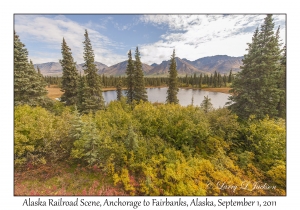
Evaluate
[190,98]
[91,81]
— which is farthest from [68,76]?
[190,98]

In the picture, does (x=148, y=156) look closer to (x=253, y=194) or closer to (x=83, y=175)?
(x=83, y=175)

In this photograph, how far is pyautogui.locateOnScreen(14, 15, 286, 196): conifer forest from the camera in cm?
704

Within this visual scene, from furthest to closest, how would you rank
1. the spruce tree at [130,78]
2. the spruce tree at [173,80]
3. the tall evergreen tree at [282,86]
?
1. the spruce tree at [173,80]
2. the spruce tree at [130,78]
3. the tall evergreen tree at [282,86]

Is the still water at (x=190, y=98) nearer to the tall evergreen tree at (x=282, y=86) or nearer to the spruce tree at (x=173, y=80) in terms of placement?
the spruce tree at (x=173, y=80)

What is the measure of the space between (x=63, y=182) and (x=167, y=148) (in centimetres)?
712

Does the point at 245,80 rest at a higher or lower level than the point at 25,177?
higher

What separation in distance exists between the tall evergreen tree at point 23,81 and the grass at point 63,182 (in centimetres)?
1120

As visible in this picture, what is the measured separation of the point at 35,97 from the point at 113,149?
49.7 feet

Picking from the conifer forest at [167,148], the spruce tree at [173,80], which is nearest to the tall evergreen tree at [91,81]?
the conifer forest at [167,148]

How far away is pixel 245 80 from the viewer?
12188 mm

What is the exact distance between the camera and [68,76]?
61.9 ft

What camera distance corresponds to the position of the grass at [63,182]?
6.83 m

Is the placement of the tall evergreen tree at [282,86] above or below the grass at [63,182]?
above
